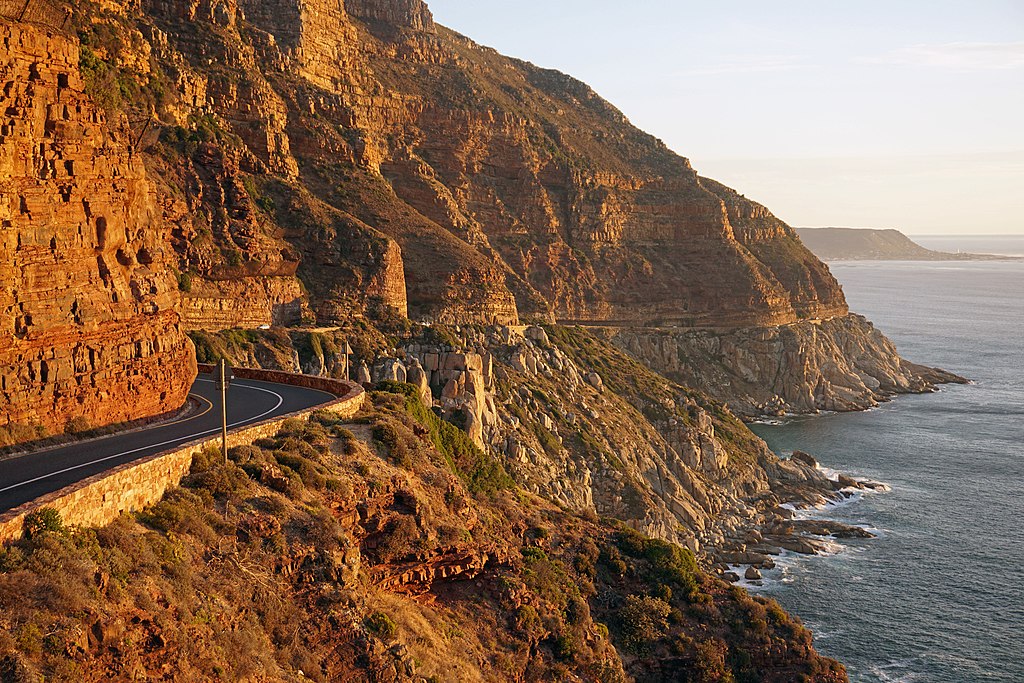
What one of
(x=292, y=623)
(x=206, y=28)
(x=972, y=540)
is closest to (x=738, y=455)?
(x=972, y=540)

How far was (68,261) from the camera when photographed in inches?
1126

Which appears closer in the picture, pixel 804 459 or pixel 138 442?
pixel 138 442

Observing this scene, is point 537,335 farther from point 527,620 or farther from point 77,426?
point 77,426

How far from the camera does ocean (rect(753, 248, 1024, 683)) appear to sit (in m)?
55.2

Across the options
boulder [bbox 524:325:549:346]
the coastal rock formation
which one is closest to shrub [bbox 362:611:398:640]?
boulder [bbox 524:325:549:346]

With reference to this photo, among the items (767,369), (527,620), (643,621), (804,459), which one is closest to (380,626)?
(527,620)

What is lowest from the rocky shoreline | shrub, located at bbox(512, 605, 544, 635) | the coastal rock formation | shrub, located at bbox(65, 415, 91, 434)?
the rocky shoreline

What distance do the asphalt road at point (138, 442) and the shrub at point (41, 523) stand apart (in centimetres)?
204

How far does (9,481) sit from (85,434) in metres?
5.27

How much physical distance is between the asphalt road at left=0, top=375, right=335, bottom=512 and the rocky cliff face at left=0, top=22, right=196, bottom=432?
4.11ft

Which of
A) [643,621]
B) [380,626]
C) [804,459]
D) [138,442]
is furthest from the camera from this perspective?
[804,459]

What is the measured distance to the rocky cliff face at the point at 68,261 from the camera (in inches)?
1055

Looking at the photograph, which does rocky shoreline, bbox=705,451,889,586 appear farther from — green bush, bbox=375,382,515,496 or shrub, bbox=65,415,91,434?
shrub, bbox=65,415,91,434

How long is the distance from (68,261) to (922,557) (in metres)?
60.3
